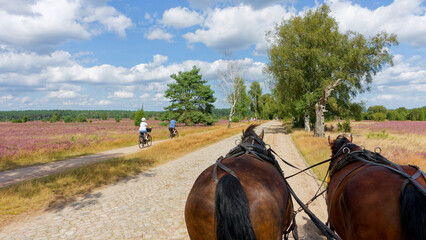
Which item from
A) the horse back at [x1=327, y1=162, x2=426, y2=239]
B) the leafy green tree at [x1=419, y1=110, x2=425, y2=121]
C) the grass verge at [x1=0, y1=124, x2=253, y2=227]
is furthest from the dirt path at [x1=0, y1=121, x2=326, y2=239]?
the leafy green tree at [x1=419, y1=110, x2=425, y2=121]

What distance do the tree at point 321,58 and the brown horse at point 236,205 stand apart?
2112cm

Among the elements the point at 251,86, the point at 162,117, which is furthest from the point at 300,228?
the point at 251,86

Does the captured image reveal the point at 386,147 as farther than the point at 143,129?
No

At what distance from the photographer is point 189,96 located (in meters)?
47.7

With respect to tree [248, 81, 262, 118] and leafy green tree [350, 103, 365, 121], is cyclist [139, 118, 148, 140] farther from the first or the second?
tree [248, 81, 262, 118]

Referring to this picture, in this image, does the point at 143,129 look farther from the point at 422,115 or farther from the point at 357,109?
the point at 422,115

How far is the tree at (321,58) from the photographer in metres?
21.6

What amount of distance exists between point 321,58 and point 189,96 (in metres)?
29.9

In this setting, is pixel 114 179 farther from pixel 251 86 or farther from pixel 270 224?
pixel 251 86

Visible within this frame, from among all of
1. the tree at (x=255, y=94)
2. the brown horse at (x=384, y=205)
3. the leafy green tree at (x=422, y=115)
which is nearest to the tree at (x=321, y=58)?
the brown horse at (x=384, y=205)

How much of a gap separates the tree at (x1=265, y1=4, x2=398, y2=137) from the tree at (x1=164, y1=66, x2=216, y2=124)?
23962 mm

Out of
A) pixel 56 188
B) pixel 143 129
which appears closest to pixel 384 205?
pixel 56 188

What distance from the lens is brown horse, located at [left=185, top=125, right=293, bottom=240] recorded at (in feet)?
6.93

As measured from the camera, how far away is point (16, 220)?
197 inches
